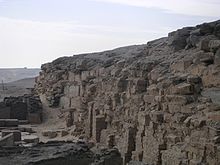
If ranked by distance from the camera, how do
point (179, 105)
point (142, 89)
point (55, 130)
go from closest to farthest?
point (179, 105), point (142, 89), point (55, 130)

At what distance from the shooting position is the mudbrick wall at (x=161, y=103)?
10523 millimetres

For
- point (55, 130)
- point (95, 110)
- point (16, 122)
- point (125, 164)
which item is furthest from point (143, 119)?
point (16, 122)

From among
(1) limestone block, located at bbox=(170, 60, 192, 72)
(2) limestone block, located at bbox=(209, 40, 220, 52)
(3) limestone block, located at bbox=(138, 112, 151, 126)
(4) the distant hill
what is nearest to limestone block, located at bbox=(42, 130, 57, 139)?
(3) limestone block, located at bbox=(138, 112, 151, 126)

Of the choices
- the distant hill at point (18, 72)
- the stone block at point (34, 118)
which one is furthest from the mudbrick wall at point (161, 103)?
the distant hill at point (18, 72)

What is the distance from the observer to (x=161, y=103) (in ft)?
42.5

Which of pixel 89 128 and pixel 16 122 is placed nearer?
pixel 89 128

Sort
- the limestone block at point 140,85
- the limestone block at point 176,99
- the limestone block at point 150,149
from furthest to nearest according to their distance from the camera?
the limestone block at point 140,85 → the limestone block at point 150,149 → the limestone block at point 176,99

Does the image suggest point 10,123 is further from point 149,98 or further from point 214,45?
point 214,45

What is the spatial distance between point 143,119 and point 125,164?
1556 millimetres

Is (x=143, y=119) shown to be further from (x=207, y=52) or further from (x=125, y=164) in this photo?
(x=207, y=52)

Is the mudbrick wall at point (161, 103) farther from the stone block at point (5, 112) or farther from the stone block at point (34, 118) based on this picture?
the stone block at point (5, 112)

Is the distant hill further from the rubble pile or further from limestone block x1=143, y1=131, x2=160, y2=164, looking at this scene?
limestone block x1=143, y1=131, x2=160, y2=164

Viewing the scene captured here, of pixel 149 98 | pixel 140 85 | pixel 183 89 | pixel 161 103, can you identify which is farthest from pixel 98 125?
pixel 183 89

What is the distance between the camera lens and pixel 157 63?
15.5m
